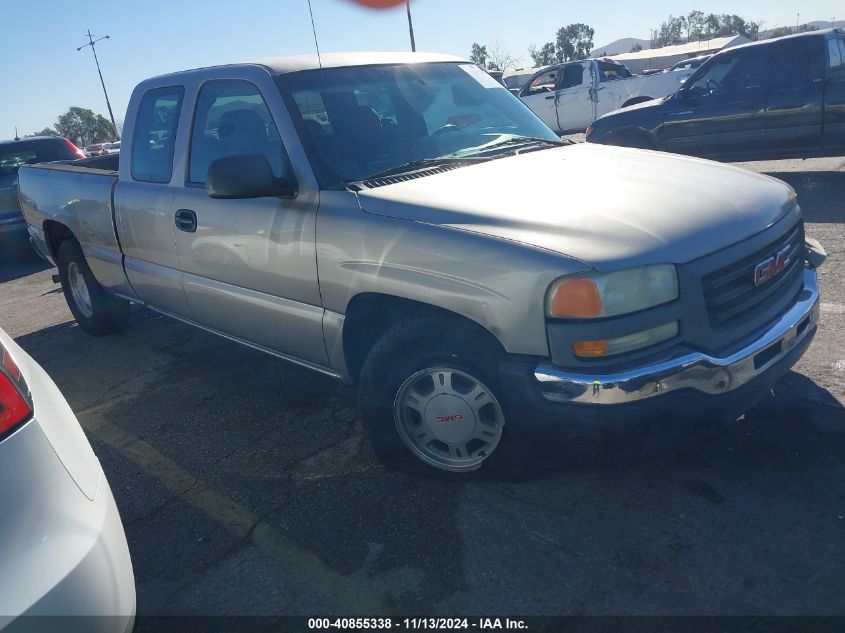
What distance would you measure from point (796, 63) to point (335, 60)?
23.8 feet

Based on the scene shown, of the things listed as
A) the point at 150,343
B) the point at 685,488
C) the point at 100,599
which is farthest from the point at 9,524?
the point at 150,343

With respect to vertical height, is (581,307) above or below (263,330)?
above

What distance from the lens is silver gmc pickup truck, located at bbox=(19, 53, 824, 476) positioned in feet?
8.02

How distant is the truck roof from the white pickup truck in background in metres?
12.2

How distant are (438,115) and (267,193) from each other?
3.55 ft

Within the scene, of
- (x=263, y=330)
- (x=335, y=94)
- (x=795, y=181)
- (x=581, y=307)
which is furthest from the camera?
(x=795, y=181)

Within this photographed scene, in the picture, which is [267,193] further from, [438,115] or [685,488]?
[685,488]

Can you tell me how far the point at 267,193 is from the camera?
3.19m

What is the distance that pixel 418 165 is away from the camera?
3318 mm

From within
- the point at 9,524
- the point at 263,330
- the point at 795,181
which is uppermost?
the point at 9,524

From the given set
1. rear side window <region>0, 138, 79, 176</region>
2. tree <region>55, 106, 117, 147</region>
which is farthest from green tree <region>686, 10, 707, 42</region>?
rear side window <region>0, 138, 79, 176</region>

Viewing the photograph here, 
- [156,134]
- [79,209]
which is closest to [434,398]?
[156,134]

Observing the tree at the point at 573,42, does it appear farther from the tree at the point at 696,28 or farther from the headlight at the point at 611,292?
the headlight at the point at 611,292

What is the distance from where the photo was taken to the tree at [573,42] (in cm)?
7800
